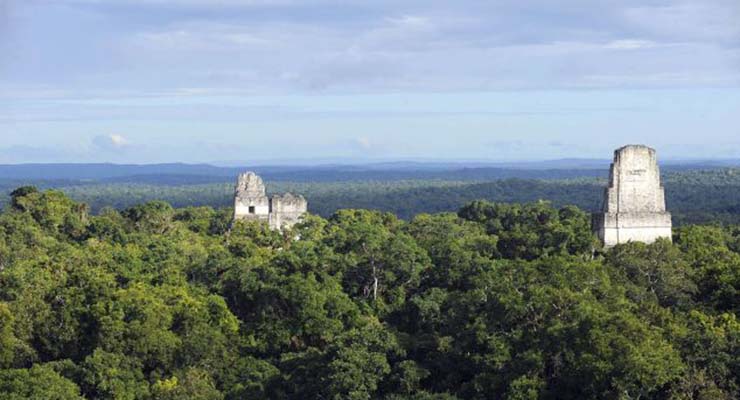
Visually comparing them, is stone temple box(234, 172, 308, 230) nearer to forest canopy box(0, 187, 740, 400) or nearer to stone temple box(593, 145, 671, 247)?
Answer: forest canopy box(0, 187, 740, 400)

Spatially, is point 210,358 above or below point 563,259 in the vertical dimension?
below

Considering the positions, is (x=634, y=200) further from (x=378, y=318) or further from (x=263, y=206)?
(x=263, y=206)

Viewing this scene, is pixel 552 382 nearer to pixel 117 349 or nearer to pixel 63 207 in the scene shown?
pixel 117 349

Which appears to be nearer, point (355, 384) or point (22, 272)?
point (355, 384)

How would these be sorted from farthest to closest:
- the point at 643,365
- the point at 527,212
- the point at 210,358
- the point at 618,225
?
1. the point at 527,212
2. the point at 618,225
3. the point at 210,358
4. the point at 643,365

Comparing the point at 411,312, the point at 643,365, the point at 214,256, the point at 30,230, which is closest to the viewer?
the point at 643,365

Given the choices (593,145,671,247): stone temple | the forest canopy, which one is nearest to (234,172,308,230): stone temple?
the forest canopy

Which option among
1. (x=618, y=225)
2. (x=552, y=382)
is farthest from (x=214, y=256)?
(x=552, y=382)
